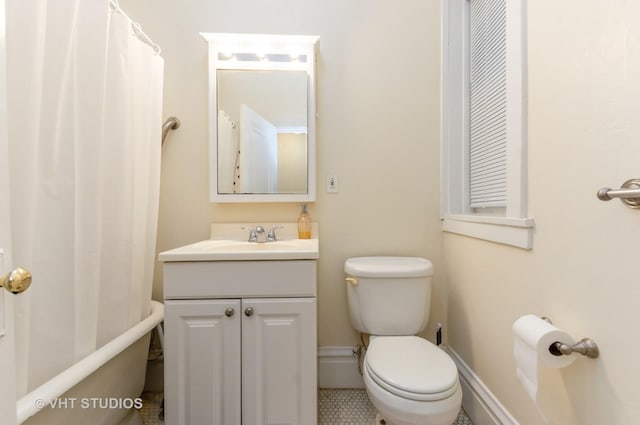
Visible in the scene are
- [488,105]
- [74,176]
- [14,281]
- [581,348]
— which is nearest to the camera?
[14,281]

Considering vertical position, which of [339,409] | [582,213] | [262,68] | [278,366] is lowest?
[339,409]

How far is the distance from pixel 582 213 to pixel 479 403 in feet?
3.19

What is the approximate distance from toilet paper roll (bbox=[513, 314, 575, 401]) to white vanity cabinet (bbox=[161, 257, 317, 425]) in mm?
677

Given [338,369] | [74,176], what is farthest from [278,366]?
[74,176]

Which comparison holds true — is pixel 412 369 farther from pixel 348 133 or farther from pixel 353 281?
pixel 348 133

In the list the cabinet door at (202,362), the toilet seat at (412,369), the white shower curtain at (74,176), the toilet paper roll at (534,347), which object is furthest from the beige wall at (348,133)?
the toilet paper roll at (534,347)

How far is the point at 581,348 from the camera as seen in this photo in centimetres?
72

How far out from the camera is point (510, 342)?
40.9 inches

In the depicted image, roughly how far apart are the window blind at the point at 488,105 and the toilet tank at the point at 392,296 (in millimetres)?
470

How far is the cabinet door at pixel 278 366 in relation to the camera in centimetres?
111

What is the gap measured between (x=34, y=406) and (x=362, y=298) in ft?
3.71

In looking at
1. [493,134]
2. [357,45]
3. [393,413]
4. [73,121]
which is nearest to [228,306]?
[393,413]

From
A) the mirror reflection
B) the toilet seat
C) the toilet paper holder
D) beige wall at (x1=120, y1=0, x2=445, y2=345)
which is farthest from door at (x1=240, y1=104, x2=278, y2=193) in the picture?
the toilet paper holder

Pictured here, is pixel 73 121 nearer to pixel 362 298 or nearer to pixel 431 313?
pixel 362 298
